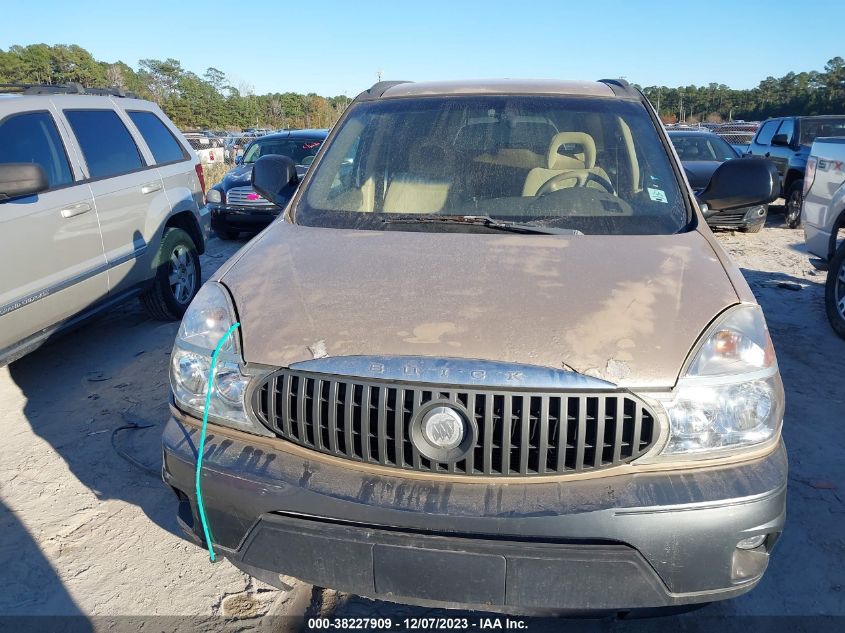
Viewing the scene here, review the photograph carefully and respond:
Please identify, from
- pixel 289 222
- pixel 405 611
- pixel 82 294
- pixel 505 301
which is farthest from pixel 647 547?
pixel 82 294

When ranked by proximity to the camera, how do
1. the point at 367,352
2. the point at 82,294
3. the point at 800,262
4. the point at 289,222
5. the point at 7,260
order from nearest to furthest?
the point at 367,352 < the point at 289,222 < the point at 7,260 < the point at 82,294 < the point at 800,262

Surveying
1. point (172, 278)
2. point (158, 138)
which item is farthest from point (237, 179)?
point (172, 278)

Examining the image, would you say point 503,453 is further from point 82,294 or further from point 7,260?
point 82,294

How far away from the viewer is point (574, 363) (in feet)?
6.19

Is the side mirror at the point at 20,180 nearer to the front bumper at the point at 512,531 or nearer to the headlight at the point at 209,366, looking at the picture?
the headlight at the point at 209,366

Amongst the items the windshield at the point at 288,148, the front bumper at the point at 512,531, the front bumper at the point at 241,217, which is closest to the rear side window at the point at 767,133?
the windshield at the point at 288,148

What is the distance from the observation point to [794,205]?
1127 cm

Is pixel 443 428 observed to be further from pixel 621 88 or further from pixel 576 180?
pixel 621 88

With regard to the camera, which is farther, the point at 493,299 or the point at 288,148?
the point at 288,148

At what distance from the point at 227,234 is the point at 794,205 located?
381 inches

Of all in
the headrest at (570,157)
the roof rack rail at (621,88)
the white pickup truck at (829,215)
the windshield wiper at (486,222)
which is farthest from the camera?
the white pickup truck at (829,215)

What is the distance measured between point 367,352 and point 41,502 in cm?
228

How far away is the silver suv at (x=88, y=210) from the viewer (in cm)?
406

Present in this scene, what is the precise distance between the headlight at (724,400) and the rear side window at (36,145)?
430cm
